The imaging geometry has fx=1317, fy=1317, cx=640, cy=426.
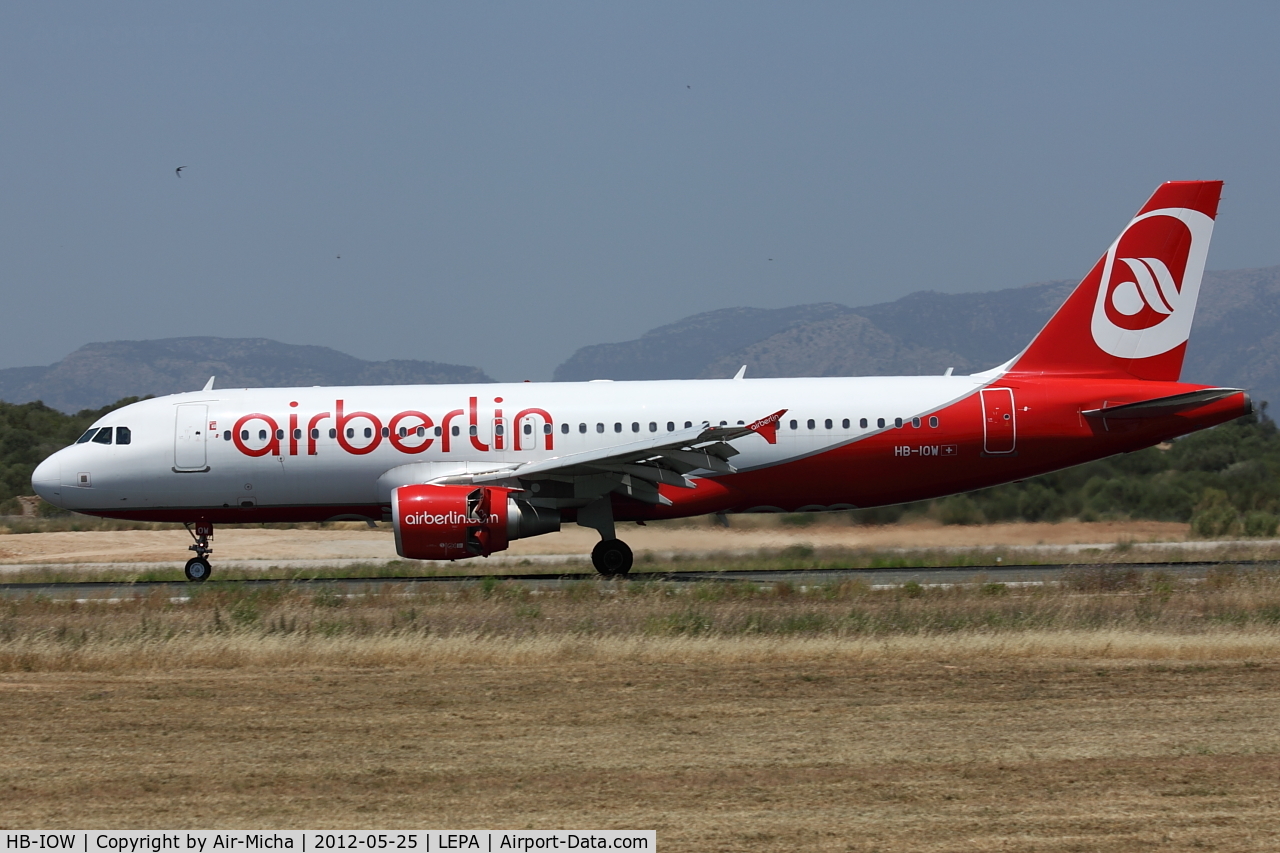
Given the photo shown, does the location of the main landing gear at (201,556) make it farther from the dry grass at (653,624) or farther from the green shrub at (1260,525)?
the green shrub at (1260,525)

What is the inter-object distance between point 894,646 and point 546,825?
6978 millimetres

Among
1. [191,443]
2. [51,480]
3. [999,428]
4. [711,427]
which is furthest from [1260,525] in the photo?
[51,480]

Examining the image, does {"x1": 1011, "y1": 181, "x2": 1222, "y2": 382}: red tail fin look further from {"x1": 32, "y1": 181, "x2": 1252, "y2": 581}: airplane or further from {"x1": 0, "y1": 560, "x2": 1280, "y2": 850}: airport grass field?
{"x1": 0, "y1": 560, "x2": 1280, "y2": 850}: airport grass field

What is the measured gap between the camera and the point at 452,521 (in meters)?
20.0

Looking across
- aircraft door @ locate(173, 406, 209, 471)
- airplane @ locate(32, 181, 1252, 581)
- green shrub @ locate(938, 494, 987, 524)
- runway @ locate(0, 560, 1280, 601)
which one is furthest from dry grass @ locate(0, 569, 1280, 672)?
green shrub @ locate(938, 494, 987, 524)

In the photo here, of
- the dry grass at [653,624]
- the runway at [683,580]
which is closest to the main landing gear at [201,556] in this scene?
the runway at [683,580]

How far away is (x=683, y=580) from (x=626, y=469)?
205cm

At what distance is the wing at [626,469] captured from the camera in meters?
20.4

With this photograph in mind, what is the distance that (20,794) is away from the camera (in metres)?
7.96

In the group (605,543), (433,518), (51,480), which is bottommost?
(605,543)

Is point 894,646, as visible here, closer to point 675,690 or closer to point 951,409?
point 675,690

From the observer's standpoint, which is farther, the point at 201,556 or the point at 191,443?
the point at 201,556

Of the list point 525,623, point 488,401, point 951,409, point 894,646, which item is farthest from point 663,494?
point 894,646

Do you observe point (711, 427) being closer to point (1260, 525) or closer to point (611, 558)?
point (611, 558)
